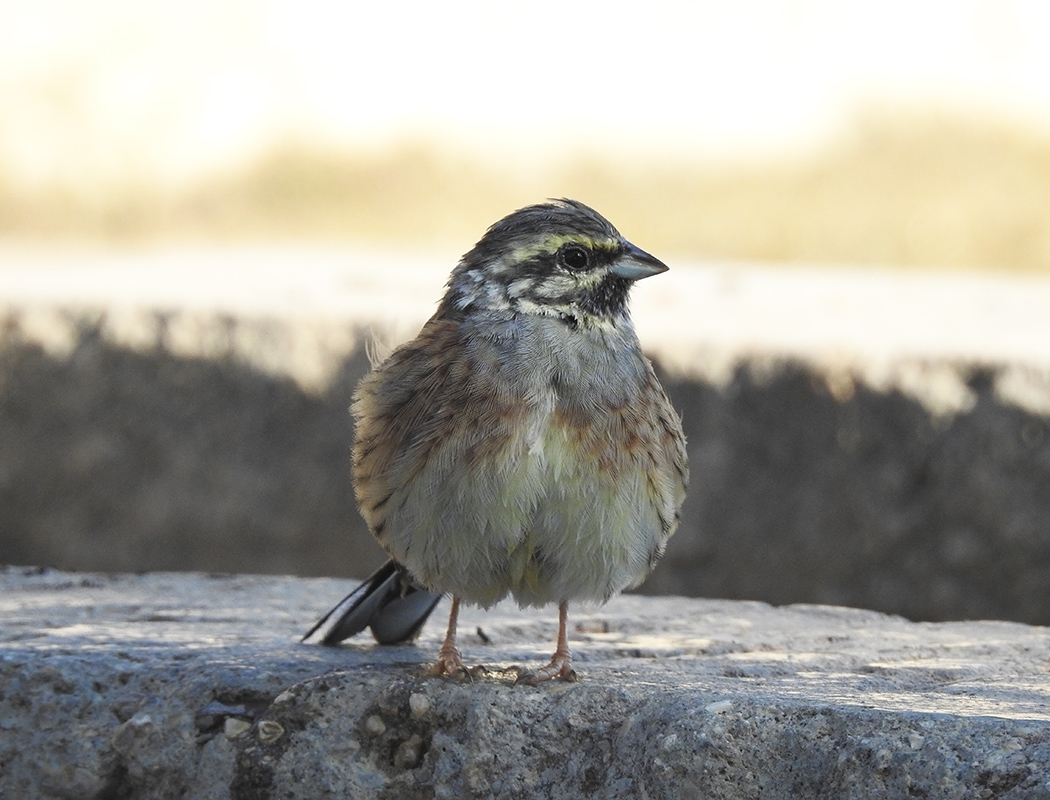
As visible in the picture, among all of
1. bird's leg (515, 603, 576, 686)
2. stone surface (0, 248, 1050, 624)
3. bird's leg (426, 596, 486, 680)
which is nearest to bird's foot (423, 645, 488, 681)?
bird's leg (426, 596, 486, 680)

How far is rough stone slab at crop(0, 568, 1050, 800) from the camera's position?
9.32 feet

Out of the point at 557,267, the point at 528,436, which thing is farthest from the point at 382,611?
the point at 557,267

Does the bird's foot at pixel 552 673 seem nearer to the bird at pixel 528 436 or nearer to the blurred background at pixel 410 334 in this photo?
the bird at pixel 528 436

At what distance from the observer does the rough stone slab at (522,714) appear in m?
2.84

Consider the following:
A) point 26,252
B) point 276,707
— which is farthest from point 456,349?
point 26,252

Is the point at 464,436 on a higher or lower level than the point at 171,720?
higher

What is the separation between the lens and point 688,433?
218 inches

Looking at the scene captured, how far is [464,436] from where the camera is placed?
3.44m

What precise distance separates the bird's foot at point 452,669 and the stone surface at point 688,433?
6.97 ft

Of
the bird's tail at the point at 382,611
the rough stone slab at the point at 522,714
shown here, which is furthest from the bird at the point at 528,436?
the bird's tail at the point at 382,611

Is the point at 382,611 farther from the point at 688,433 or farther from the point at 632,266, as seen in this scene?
the point at 688,433

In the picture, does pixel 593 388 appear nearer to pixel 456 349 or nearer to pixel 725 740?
pixel 456 349

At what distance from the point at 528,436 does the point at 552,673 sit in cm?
51

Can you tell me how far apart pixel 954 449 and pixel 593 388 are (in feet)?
7.05
